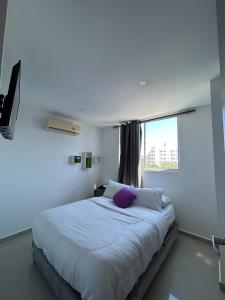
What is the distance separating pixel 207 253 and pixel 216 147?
173 centimetres

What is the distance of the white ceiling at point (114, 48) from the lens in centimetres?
106

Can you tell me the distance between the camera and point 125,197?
2699 mm

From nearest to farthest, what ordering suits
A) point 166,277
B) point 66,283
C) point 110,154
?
point 66,283, point 166,277, point 110,154

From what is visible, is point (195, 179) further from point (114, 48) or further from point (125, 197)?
point (114, 48)

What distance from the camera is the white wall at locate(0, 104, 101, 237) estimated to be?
262cm

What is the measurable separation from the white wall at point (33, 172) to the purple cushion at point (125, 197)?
4.80 ft

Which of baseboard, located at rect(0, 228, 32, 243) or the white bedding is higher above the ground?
the white bedding

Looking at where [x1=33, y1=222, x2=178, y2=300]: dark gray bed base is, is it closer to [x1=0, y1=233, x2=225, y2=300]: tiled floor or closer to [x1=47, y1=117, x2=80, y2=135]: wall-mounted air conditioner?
[x1=0, y1=233, x2=225, y2=300]: tiled floor

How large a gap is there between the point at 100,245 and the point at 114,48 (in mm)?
1906

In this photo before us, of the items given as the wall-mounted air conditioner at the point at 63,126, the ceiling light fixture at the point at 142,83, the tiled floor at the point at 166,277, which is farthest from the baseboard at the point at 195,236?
the wall-mounted air conditioner at the point at 63,126

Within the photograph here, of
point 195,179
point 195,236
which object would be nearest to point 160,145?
point 195,179

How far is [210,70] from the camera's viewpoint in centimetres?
169

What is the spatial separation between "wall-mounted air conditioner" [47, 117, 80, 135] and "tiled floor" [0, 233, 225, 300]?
223cm

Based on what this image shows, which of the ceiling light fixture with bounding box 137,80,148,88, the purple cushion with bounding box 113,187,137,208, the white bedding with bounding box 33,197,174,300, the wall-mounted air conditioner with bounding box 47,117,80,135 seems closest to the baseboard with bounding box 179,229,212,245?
the white bedding with bounding box 33,197,174,300
